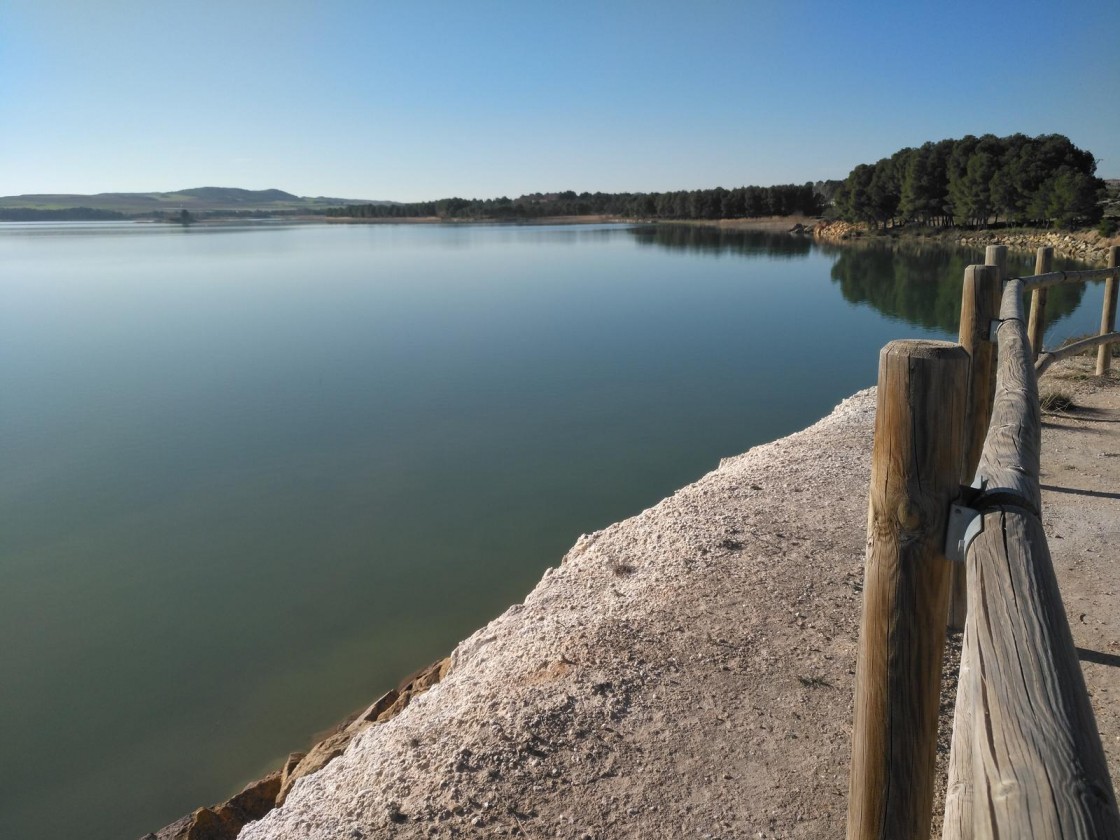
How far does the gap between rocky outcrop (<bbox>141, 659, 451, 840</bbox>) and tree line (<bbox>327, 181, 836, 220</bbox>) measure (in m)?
89.5

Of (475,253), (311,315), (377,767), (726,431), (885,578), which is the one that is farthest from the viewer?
(475,253)

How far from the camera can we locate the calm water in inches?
212

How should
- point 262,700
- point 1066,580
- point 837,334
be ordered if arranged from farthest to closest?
point 837,334 → point 262,700 → point 1066,580

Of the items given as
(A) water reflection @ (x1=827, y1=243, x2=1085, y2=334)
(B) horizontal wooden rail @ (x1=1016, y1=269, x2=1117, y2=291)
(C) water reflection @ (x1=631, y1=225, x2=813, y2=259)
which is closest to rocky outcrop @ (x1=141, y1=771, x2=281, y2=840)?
(B) horizontal wooden rail @ (x1=1016, y1=269, x2=1117, y2=291)

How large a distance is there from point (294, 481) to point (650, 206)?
10974 cm

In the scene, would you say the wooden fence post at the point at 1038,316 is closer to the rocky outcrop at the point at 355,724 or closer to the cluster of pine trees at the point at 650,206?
the rocky outcrop at the point at 355,724

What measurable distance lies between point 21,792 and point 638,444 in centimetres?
768

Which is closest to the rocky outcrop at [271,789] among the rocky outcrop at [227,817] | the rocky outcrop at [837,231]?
the rocky outcrop at [227,817]

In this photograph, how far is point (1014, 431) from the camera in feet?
5.67

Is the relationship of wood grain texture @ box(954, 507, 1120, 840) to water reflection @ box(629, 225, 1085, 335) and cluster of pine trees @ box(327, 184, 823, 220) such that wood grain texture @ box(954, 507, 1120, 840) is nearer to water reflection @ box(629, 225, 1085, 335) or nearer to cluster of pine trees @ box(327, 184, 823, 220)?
water reflection @ box(629, 225, 1085, 335)

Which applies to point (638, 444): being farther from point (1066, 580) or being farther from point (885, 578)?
point (885, 578)

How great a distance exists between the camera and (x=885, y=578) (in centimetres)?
147

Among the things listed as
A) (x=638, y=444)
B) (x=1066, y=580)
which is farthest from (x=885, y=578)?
(x=638, y=444)

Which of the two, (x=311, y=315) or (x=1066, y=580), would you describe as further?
(x=311, y=315)
